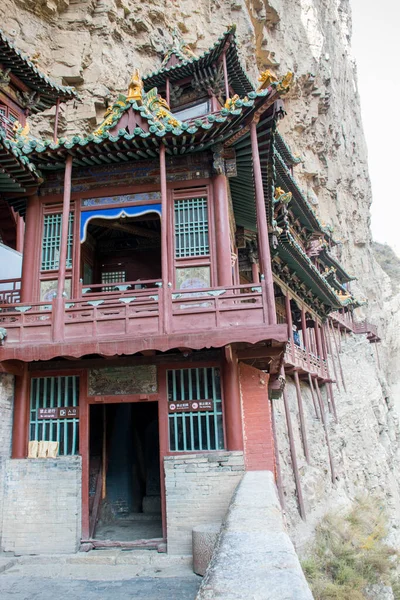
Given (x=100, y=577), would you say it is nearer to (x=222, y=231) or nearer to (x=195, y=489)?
(x=195, y=489)

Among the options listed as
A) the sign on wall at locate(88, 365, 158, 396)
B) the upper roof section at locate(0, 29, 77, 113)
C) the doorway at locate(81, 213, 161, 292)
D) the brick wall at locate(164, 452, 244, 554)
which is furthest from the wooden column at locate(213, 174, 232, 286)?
the upper roof section at locate(0, 29, 77, 113)

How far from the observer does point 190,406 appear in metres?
8.56

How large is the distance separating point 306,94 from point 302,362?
24150mm

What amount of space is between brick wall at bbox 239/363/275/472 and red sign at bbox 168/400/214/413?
0.86 m

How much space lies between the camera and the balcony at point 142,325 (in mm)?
7793

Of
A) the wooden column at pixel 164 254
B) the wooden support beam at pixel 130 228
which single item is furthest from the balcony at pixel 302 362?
the wooden column at pixel 164 254

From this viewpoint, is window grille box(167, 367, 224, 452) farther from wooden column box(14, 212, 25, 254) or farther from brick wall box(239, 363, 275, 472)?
wooden column box(14, 212, 25, 254)

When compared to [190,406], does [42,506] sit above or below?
below

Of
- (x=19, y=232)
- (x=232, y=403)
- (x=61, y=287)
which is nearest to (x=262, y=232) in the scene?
(x=232, y=403)

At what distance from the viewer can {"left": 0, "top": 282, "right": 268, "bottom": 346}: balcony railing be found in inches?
314

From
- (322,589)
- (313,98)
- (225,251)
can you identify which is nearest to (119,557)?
(225,251)

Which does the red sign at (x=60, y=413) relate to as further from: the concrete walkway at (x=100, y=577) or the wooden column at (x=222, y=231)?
the wooden column at (x=222, y=231)

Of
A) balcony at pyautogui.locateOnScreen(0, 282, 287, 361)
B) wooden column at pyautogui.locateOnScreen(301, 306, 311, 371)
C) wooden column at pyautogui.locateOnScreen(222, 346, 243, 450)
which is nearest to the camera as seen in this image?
balcony at pyautogui.locateOnScreen(0, 282, 287, 361)

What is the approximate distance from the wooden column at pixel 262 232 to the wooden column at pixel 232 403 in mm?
1166
